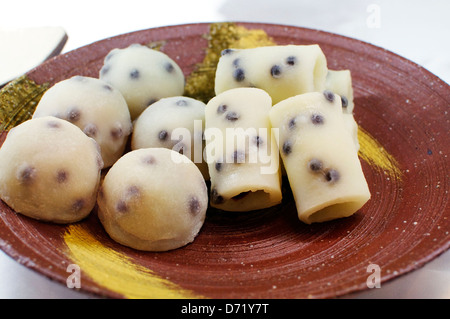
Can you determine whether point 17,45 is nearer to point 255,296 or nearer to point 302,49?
point 302,49

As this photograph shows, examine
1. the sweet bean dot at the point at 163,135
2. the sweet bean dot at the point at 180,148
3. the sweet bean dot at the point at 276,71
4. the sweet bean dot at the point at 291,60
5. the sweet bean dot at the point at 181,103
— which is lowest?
the sweet bean dot at the point at 180,148

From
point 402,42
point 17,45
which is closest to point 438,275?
point 402,42

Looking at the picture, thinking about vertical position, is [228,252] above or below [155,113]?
below

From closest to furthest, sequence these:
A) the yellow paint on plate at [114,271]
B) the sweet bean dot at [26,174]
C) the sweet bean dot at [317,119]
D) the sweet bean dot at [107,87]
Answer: the yellow paint on plate at [114,271] < the sweet bean dot at [26,174] < the sweet bean dot at [317,119] < the sweet bean dot at [107,87]

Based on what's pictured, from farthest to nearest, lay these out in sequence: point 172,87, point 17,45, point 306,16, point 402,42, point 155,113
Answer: point 306,16 < point 402,42 < point 17,45 < point 172,87 < point 155,113

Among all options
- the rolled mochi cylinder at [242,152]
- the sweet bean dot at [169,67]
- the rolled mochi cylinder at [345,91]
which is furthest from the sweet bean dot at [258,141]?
the sweet bean dot at [169,67]

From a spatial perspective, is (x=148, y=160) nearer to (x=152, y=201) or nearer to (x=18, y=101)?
(x=152, y=201)

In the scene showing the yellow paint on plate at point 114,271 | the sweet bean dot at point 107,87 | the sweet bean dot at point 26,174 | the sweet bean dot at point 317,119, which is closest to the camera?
the yellow paint on plate at point 114,271

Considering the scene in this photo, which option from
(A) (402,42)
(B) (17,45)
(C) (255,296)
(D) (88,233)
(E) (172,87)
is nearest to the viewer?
(C) (255,296)

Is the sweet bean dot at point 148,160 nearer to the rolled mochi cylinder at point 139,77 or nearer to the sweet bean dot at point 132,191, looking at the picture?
the sweet bean dot at point 132,191
